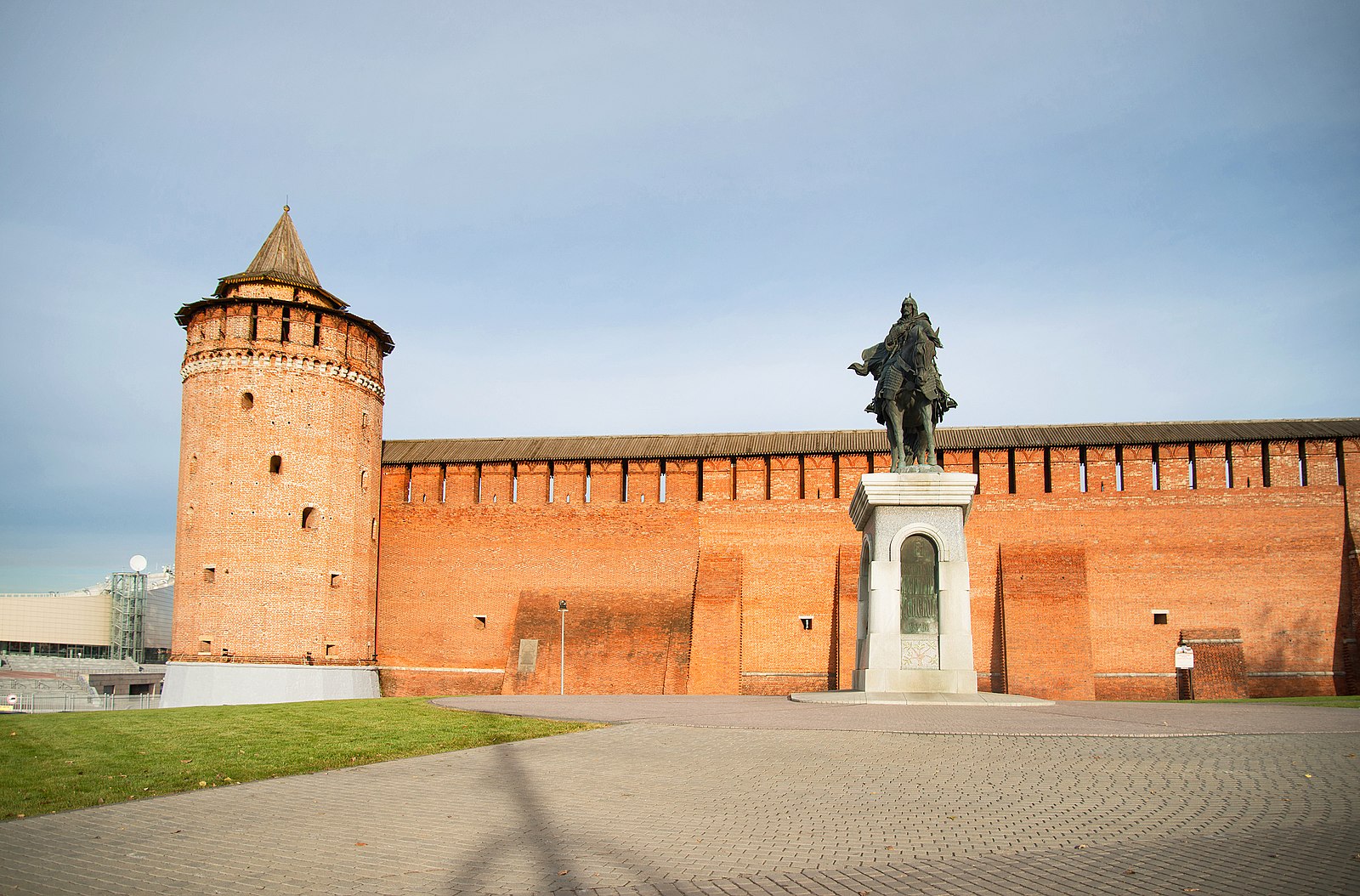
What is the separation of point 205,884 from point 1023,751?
6.06 m

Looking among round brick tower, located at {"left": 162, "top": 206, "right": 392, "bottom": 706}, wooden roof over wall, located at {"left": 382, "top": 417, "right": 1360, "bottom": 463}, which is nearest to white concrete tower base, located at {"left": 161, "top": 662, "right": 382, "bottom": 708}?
round brick tower, located at {"left": 162, "top": 206, "right": 392, "bottom": 706}

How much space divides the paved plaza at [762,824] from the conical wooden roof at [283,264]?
20.7m

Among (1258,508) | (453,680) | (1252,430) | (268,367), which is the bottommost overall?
(453,680)

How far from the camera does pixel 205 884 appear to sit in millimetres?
4516

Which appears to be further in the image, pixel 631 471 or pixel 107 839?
pixel 631 471

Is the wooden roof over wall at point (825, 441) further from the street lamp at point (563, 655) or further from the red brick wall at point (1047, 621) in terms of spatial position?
the street lamp at point (563, 655)

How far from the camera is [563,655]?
976 inches

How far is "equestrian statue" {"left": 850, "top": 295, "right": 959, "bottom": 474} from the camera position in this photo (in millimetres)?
14047

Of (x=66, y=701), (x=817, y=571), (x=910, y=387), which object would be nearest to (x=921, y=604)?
(x=910, y=387)

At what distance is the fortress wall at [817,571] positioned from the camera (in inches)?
934

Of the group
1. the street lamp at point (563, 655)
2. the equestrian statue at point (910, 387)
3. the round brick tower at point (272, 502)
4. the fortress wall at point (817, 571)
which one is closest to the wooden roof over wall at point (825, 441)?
the fortress wall at point (817, 571)

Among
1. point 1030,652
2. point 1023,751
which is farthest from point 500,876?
point 1030,652

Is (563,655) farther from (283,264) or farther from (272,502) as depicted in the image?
(283,264)

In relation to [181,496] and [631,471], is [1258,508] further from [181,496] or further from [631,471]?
[181,496]
